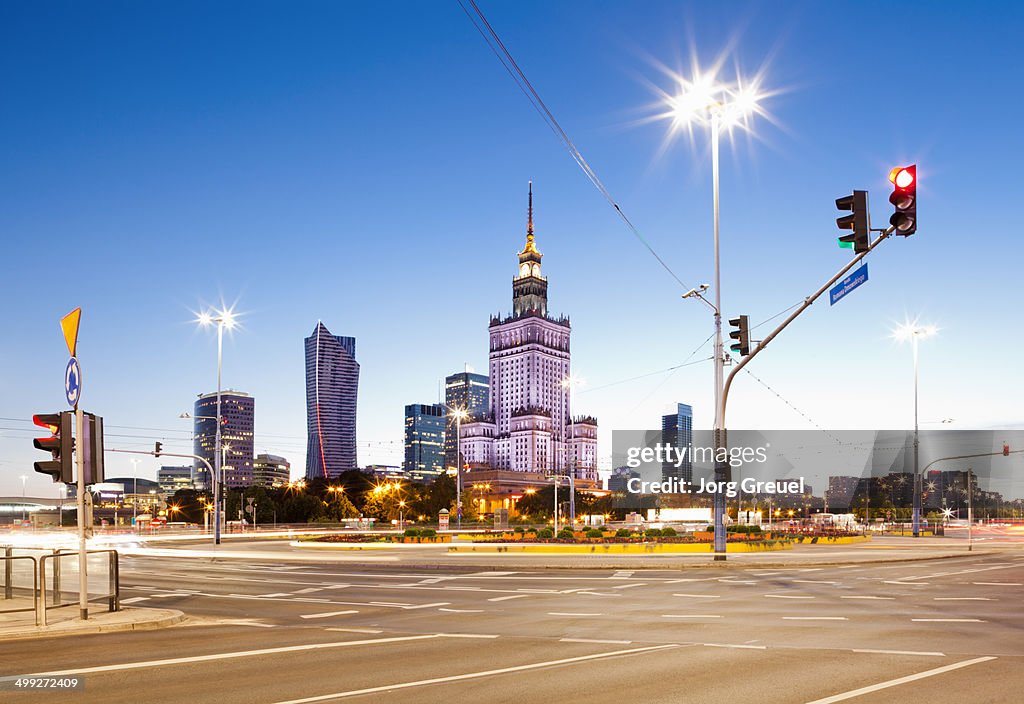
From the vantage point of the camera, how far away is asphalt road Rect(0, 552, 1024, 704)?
904 centimetres

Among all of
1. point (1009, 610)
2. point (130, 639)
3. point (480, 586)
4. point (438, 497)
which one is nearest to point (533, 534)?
point (480, 586)

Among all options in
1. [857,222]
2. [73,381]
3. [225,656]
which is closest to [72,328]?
[73,381]

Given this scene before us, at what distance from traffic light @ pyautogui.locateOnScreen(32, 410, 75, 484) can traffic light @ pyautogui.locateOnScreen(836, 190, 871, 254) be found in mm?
15459

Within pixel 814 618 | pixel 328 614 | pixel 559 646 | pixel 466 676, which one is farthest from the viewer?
pixel 328 614

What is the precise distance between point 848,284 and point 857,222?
2.19 m

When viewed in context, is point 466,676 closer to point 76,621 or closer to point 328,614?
point 328,614

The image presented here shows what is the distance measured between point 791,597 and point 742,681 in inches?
422

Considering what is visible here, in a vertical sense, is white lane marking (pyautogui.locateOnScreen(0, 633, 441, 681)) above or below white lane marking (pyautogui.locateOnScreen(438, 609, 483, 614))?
above

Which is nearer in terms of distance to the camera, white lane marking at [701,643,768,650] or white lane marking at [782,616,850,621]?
white lane marking at [701,643,768,650]

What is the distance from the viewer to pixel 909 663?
416 inches

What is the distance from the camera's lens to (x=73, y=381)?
1430 cm

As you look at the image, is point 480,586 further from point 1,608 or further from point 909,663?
point 909,663

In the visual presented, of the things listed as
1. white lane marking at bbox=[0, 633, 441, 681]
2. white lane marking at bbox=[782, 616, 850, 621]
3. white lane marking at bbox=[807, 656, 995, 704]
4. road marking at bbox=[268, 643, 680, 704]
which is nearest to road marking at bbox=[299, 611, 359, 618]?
white lane marking at bbox=[0, 633, 441, 681]

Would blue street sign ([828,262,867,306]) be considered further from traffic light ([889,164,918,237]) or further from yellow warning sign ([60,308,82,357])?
yellow warning sign ([60,308,82,357])
